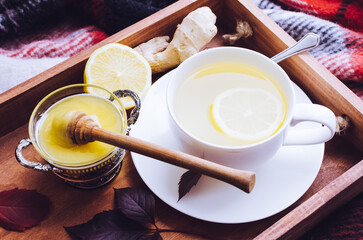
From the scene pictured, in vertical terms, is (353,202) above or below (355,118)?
below

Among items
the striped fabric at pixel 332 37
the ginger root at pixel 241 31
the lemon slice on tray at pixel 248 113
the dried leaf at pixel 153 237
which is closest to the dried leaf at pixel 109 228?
the dried leaf at pixel 153 237

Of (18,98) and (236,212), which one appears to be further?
(18,98)

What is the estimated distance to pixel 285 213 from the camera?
0.75 metres

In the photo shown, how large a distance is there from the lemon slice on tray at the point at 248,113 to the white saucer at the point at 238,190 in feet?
0.25

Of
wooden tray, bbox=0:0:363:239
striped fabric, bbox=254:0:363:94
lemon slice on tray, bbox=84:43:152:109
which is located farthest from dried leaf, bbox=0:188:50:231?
striped fabric, bbox=254:0:363:94

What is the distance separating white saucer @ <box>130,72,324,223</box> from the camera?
713 millimetres

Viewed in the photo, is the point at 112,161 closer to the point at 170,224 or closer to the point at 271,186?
the point at 170,224

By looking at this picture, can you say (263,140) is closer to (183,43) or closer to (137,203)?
(137,203)

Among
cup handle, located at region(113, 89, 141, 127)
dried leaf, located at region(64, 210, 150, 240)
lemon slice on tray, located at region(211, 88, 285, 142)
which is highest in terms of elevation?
cup handle, located at region(113, 89, 141, 127)

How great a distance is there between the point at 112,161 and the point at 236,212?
25cm

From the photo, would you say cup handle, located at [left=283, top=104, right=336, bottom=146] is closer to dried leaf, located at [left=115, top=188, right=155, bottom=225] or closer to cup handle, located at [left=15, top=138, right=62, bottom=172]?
dried leaf, located at [left=115, top=188, right=155, bottom=225]

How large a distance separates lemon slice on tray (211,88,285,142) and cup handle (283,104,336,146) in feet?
0.12

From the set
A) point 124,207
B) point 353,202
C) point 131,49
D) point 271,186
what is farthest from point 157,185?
point 353,202

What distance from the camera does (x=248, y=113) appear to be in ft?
2.47
